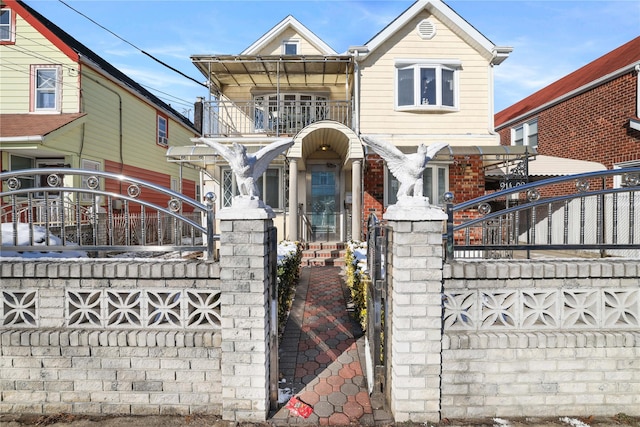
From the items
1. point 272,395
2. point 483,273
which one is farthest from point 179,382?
point 483,273

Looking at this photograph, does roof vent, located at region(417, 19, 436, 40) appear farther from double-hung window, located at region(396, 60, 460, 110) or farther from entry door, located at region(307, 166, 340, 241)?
entry door, located at region(307, 166, 340, 241)

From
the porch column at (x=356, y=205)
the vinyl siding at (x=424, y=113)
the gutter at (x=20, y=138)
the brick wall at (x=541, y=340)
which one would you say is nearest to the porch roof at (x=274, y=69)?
the vinyl siding at (x=424, y=113)

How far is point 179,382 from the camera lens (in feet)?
8.97

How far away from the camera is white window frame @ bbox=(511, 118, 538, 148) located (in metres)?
13.7

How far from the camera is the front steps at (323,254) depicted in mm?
8211

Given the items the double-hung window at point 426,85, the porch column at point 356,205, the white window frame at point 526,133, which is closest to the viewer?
the porch column at point 356,205

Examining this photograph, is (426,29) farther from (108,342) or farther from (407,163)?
(108,342)

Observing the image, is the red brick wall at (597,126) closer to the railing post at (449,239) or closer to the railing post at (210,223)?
the railing post at (449,239)

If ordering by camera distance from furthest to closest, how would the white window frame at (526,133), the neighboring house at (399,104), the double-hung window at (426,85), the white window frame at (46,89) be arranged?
the white window frame at (526,133) → the white window frame at (46,89) → the double-hung window at (426,85) → the neighboring house at (399,104)

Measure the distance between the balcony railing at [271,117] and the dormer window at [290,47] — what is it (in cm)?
232

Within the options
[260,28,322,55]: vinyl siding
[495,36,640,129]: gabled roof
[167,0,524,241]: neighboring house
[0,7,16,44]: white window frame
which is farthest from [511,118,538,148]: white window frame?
[0,7,16,44]: white window frame

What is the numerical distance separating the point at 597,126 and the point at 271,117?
38.2 feet

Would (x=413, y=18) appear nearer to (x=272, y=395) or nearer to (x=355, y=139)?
(x=355, y=139)

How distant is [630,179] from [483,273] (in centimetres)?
189
